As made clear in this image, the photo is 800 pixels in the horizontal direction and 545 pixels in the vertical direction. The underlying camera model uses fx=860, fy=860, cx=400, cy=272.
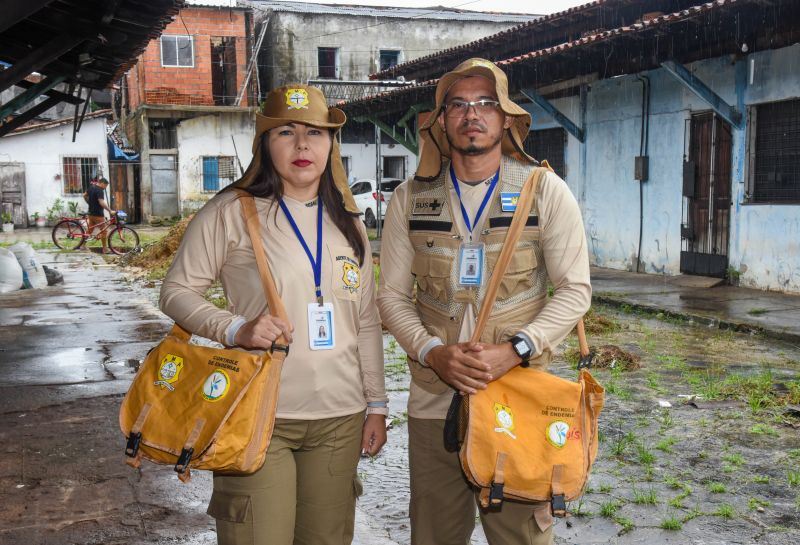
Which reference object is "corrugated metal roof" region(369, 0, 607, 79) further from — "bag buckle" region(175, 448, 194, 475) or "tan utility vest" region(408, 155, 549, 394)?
"bag buckle" region(175, 448, 194, 475)

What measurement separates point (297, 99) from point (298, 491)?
1238mm

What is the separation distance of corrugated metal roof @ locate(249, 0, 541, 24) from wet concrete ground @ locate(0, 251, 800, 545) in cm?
2834

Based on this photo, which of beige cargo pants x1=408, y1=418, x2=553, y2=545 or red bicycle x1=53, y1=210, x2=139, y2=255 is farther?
red bicycle x1=53, y1=210, x2=139, y2=255

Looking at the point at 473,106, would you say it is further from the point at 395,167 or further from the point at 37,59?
the point at 395,167

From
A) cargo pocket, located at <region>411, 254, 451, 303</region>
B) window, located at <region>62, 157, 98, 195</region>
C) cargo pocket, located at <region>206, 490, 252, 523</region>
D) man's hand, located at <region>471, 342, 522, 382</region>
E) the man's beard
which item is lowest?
cargo pocket, located at <region>206, 490, 252, 523</region>

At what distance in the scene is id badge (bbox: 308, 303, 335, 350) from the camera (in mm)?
2650

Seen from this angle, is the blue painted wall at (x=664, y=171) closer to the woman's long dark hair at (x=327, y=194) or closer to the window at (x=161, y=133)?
the woman's long dark hair at (x=327, y=194)

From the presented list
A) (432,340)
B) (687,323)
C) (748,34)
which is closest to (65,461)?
(432,340)

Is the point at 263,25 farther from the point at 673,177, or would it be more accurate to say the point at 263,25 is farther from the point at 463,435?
the point at 463,435

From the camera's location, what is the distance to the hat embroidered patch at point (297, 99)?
2.75m

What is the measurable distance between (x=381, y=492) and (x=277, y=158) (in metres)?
2.20

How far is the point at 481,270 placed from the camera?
270 cm

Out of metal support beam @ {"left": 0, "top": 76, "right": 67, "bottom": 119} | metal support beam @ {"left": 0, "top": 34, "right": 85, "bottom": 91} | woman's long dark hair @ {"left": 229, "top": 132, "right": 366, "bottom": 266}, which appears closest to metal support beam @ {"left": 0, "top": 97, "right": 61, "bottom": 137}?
metal support beam @ {"left": 0, "top": 76, "right": 67, "bottom": 119}

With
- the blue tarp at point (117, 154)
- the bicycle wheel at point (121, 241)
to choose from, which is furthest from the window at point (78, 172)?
the bicycle wheel at point (121, 241)
